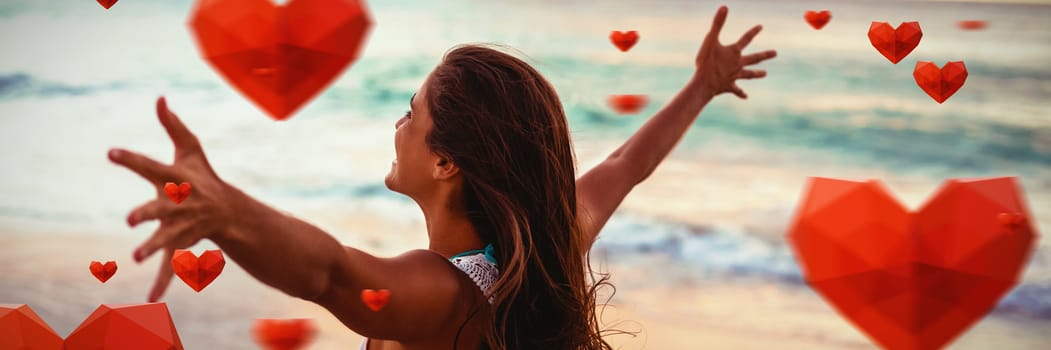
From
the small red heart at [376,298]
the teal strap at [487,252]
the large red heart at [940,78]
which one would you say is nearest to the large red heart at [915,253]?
the large red heart at [940,78]

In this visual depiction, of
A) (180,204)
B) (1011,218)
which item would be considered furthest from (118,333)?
(1011,218)

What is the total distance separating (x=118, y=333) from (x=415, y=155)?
4.27 ft

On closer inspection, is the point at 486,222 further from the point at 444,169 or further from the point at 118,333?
the point at 118,333

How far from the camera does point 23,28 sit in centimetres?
848

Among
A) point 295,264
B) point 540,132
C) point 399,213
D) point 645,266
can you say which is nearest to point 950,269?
point 540,132

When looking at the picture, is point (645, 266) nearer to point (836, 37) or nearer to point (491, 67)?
→ point (836, 37)

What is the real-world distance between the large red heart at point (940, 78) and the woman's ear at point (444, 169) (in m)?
1.48

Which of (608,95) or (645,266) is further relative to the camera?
(608,95)

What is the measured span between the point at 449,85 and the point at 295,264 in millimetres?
657

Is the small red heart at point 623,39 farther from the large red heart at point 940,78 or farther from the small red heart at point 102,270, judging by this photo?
the small red heart at point 102,270

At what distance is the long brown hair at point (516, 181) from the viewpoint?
223cm

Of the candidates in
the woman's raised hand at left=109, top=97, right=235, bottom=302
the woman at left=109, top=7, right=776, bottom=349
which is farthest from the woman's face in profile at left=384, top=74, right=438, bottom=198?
the woman's raised hand at left=109, top=97, right=235, bottom=302

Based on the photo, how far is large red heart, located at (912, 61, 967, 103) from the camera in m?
3.12

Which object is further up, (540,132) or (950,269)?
(540,132)
